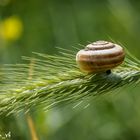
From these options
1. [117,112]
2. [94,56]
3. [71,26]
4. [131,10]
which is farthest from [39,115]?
[131,10]

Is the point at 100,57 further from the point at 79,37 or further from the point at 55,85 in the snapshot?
the point at 79,37

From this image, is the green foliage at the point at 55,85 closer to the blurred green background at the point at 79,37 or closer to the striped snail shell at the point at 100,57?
the striped snail shell at the point at 100,57

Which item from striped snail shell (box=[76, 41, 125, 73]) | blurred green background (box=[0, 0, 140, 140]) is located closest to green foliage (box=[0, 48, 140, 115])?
striped snail shell (box=[76, 41, 125, 73])

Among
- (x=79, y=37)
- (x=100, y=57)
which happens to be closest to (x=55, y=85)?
(x=100, y=57)

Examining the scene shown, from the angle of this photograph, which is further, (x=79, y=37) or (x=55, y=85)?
(x=79, y=37)

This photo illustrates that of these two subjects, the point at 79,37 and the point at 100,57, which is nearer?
the point at 100,57

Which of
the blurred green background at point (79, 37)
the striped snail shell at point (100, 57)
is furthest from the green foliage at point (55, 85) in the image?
the blurred green background at point (79, 37)
